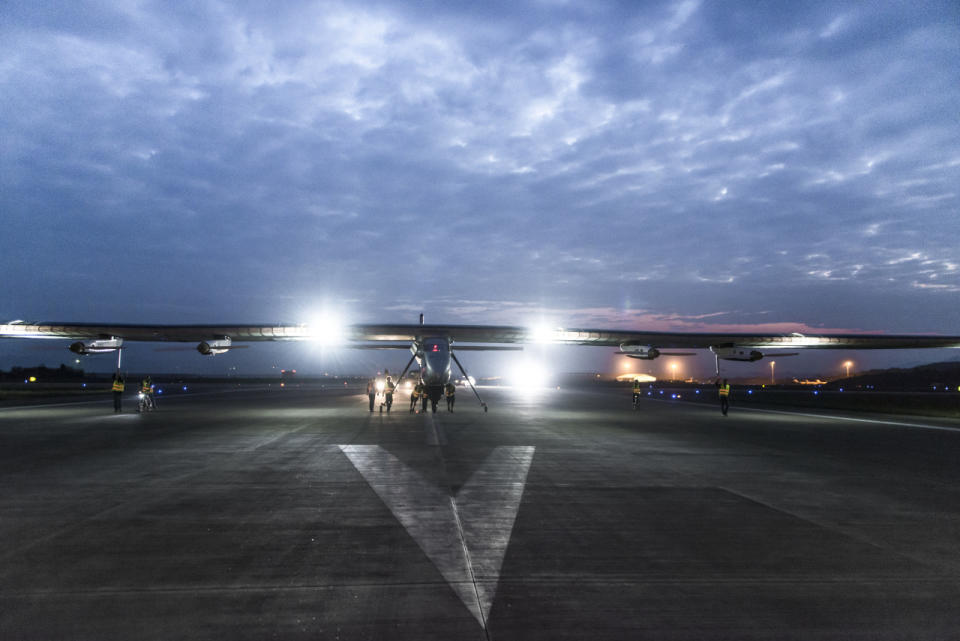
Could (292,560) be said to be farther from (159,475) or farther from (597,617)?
(159,475)

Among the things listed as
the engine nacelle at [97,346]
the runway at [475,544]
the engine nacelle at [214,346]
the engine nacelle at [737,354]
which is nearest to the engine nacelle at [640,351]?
the engine nacelle at [737,354]

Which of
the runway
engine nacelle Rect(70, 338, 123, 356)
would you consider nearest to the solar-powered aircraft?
engine nacelle Rect(70, 338, 123, 356)

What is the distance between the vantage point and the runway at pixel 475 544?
444 cm

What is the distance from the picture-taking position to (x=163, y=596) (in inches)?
191

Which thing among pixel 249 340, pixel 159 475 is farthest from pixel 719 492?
pixel 249 340

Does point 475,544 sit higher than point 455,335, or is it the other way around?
point 455,335

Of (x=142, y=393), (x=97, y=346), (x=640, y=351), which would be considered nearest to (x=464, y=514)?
(x=640, y=351)

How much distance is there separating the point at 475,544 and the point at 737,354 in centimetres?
2577

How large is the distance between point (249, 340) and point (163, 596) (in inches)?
1056

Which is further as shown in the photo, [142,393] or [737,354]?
[737,354]

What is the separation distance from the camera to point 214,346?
2728 cm

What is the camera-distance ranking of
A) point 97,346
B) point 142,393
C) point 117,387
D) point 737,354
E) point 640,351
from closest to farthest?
point 117,387, point 142,393, point 97,346, point 640,351, point 737,354

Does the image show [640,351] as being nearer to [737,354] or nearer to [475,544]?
[737,354]

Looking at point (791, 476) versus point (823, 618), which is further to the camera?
point (791, 476)
